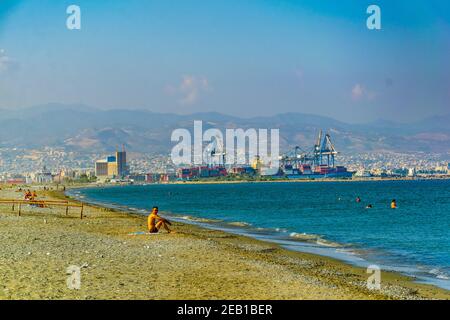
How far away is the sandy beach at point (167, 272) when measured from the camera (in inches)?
495

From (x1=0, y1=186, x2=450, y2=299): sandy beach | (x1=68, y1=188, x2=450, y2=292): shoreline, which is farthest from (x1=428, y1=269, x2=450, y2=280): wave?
(x1=0, y1=186, x2=450, y2=299): sandy beach

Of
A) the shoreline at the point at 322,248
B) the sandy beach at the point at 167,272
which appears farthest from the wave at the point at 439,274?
the sandy beach at the point at 167,272

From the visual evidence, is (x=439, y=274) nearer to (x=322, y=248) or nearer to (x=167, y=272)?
(x=322, y=248)

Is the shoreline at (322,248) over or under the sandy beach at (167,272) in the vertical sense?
under

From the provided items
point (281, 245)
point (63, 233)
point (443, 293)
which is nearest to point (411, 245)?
point (281, 245)

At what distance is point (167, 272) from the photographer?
49.9ft

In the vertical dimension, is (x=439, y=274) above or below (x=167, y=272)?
below

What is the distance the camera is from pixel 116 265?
15.9 meters

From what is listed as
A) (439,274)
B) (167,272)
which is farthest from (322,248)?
(167,272)

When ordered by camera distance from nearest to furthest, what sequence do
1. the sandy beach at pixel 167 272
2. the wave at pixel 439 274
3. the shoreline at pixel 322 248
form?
the sandy beach at pixel 167 272
the wave at pixel 439 274
the shoreline at pixel 322 248

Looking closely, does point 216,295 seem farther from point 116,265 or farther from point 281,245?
point 281,245

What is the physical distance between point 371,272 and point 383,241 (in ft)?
39.7

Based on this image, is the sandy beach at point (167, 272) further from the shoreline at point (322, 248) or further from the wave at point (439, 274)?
the wave at point (439, 274)

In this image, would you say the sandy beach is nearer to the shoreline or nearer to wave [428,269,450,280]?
the shoreline
